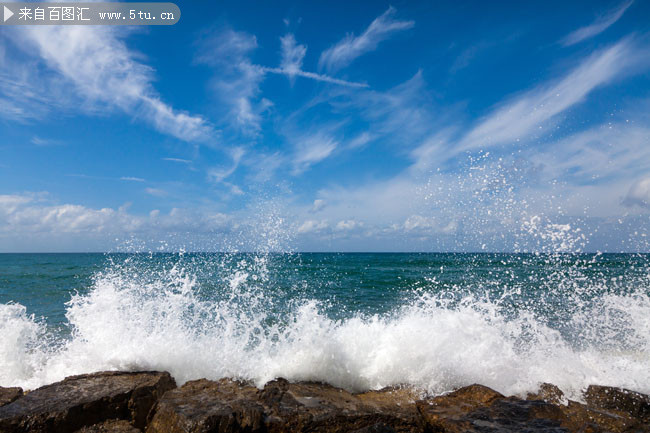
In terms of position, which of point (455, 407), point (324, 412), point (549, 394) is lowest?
point (549, 394)

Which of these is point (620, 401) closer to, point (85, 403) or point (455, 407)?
point (455, 407)

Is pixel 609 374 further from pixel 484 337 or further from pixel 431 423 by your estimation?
pixel 431 423

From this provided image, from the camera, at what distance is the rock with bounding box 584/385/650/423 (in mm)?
4027

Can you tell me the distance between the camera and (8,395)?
4.08 m

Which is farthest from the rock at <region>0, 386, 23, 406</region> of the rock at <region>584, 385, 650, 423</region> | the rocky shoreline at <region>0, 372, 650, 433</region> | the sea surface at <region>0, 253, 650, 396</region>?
the rock at <region>584, 385, 650, 423</region>

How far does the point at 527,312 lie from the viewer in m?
10.1

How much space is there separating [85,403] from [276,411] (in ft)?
6.44

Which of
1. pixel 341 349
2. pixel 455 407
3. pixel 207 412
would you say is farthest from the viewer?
pixel 341 349

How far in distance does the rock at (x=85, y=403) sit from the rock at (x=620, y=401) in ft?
16.8

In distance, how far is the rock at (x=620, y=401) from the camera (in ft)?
13.2

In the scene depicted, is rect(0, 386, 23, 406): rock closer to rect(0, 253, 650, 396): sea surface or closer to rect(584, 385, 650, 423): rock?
rect(0, 253, 650, 396): sea surface

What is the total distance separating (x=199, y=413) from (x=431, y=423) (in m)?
2.27

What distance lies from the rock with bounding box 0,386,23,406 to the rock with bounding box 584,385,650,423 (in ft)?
21.5

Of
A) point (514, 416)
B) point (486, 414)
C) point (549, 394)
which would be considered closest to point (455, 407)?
point (486, 414)
